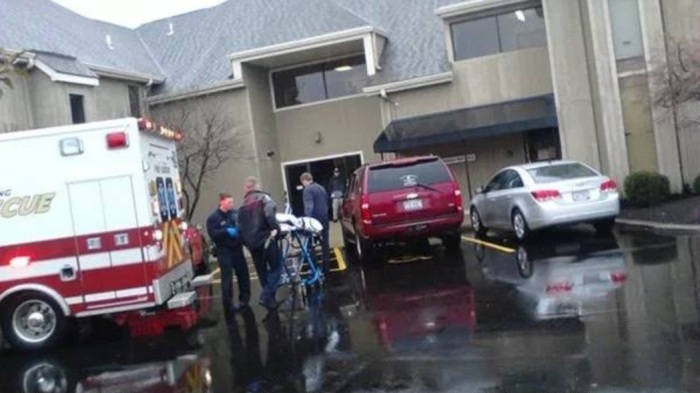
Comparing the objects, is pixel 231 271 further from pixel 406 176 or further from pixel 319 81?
pixel 319 81

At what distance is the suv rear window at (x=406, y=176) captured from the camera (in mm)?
14898

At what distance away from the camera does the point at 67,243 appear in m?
9.96

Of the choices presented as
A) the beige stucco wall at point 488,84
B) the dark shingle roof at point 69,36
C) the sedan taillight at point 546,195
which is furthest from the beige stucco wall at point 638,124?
the dark shingle roof at point 69,36

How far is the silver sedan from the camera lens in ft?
48.2

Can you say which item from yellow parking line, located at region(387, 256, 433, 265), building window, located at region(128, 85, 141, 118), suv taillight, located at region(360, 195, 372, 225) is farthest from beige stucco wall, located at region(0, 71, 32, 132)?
yellow parking line, located at region(387, 256, 433, 265)

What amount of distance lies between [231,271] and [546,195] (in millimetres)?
5975

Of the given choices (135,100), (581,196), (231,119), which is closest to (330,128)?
(231,119)

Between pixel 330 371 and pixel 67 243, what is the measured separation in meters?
4.08

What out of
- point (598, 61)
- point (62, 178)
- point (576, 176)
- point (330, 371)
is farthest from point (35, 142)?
point (598, 61)

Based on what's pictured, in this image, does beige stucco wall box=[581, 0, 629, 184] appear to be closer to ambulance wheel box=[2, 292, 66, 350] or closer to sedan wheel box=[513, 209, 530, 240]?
sedan wheel box=[513, 209, 530, 240]

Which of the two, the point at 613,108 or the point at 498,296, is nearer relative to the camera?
the point at 498,296

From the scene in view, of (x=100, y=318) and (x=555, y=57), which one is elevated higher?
(x=555, y=57)

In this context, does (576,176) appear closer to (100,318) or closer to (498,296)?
(498,296)

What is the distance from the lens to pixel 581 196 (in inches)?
580
